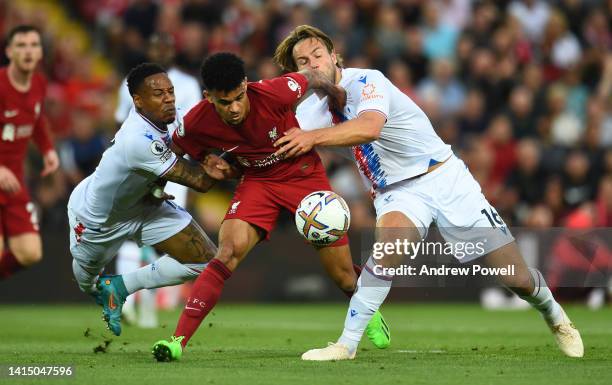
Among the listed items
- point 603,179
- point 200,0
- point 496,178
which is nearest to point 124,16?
point 200,0

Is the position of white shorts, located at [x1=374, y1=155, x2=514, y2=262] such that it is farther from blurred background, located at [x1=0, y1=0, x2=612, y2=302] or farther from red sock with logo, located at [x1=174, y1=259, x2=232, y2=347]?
blurred background, located at [x1=0, y1=0, x2=612, y2=302]

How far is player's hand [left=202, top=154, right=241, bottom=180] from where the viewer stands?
8109 mm

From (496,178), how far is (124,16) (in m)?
6.28

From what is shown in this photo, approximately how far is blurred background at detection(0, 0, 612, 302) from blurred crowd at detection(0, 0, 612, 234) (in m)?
0.02

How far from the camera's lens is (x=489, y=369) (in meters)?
7.27

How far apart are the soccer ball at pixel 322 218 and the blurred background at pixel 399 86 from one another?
7360mm

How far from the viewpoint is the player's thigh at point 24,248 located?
11.3 meters

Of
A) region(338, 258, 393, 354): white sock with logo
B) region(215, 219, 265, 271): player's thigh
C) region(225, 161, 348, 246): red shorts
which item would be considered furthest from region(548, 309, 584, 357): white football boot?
region(215, 219, 265, 271): player's thigh

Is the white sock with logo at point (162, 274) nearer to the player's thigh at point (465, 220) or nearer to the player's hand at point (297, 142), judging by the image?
the player's hand at point (297, 142)

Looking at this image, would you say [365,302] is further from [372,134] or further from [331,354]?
[372,134]

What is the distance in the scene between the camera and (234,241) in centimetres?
786

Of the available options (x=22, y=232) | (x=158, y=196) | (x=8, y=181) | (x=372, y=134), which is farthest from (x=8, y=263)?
(x=372, y=134)

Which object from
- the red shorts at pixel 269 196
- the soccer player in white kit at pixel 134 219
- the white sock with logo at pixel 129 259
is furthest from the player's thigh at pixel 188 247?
the white sock with logo at pixel 129 259

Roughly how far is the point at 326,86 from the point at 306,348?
2191 millimetres
